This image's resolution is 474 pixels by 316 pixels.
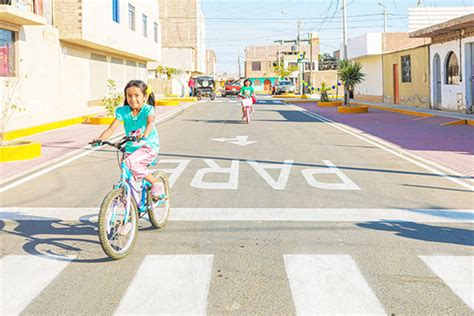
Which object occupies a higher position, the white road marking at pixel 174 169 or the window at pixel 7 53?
the window at pixel 7 53

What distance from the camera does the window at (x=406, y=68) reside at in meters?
34.2

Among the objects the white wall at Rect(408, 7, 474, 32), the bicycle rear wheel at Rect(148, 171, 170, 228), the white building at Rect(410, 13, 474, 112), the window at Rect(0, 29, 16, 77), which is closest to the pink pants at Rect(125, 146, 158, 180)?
the bicycle rear wheel at Rect(148, 171, 170, 228)

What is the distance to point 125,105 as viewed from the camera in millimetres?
6180

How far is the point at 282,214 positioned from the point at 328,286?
268 cm

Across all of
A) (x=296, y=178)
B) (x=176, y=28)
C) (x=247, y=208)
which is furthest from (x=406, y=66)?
(x=176, y=28)

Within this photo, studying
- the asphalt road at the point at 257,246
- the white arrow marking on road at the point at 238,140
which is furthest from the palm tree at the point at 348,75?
the asphalt road at the point at 257,246

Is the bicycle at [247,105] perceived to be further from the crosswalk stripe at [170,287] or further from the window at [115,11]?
the crosswalk stripe at [170,287]

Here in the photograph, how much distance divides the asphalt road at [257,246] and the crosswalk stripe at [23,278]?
11 mm

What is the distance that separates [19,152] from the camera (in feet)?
41.9

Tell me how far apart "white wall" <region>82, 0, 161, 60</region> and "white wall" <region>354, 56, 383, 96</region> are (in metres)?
16.0

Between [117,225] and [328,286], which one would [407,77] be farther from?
[328,286]

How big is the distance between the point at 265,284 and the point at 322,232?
6.05ft

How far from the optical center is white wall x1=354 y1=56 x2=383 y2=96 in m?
41.6

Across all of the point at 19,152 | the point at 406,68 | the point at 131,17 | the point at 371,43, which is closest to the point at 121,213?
the point at 19,152
